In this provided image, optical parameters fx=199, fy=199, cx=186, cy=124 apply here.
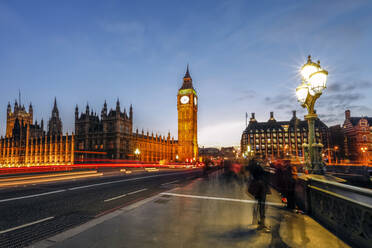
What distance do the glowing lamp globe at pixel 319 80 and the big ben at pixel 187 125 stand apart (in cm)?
9605

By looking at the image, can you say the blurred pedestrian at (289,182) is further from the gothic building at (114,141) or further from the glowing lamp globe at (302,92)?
the gothic building at (114,141)

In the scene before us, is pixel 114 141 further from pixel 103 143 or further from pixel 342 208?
pixel 342 208

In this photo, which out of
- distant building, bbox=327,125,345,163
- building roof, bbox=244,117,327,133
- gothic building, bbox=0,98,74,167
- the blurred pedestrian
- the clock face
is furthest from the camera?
building roof, bbox=244,117,327,133

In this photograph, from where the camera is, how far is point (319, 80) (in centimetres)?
719

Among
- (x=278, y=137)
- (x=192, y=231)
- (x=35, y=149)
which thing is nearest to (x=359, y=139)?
(x=278, y=137)

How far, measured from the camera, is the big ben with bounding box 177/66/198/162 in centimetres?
10381

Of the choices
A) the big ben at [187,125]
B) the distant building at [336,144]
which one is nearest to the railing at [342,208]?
the big ben at [187,125]

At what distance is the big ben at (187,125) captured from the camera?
104 m

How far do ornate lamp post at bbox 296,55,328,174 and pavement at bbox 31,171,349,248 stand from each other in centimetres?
199

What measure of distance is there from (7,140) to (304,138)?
157137mm

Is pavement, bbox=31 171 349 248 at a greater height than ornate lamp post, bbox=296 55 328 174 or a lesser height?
lesser

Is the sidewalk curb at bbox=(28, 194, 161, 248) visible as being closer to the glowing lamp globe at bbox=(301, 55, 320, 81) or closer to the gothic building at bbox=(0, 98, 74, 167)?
the glowing lamp globe at bbox=(301, 55, 320, 81)

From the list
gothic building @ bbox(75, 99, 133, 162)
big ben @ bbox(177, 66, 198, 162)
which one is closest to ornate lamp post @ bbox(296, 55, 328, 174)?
gothic building @ bbox(75, 99, 133, 162)

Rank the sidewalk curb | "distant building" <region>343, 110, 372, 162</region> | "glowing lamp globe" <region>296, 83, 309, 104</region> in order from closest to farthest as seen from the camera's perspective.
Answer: the sidewalk curb < "glowing lamp globe" <region>296, 83, 309, 104</region> < "distant building" <region>343, 110, 372, 162</region>
